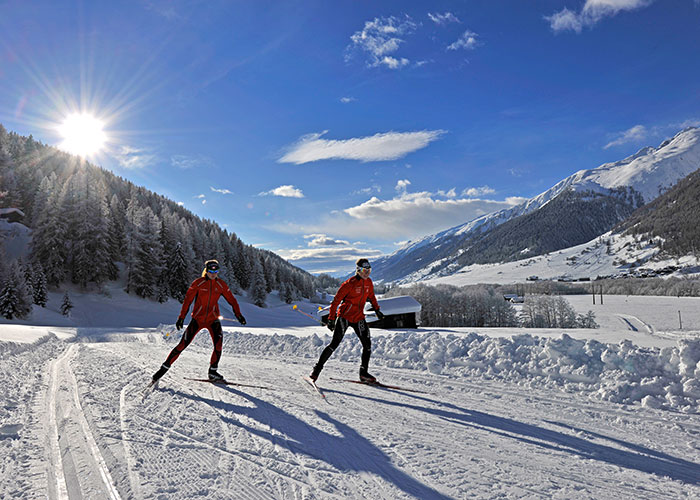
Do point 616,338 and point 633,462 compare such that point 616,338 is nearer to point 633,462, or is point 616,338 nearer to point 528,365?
point 528,365

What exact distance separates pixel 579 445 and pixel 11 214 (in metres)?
73.8

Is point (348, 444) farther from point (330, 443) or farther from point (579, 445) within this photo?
point (579, 445)

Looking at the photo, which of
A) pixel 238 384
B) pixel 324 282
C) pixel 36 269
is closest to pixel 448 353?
pixel 238 384

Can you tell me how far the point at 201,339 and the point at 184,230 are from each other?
45.3 metres

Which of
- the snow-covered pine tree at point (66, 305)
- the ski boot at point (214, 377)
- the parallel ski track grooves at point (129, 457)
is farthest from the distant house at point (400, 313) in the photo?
the snow-covered pine tree at point (66, 305)

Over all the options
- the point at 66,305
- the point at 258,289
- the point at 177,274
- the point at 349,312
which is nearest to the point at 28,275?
the point at 66,305

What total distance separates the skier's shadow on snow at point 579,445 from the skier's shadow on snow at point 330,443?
1.61 metres

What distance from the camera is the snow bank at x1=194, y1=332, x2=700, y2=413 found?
6133 millimetres

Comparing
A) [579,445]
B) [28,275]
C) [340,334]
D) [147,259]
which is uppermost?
[147,259]

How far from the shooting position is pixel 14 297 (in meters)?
32.5

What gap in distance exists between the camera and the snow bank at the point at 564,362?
613cm

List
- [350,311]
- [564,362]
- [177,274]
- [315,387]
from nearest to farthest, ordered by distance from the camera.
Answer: [315,387] → [350,311] → [564,362] → [177,274]

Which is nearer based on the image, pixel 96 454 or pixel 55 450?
pixel 96 454

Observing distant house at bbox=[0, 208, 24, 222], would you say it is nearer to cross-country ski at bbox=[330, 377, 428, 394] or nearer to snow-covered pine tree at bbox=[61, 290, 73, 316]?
snow-covered pine tree at bbox=[61, 290, 73, 316]
